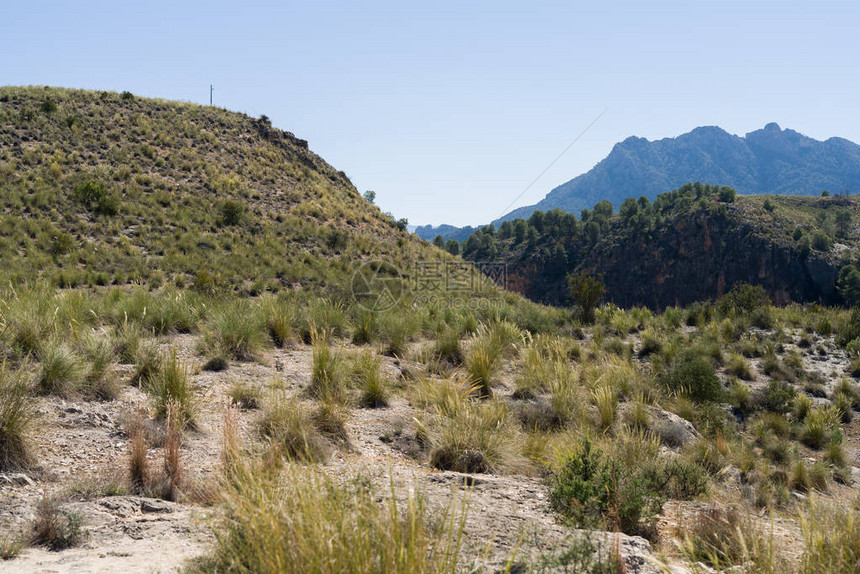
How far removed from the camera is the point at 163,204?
27766 mm

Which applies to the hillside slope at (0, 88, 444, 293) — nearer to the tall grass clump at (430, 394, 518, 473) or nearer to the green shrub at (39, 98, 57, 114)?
the green shrub at (39, 98, 57, 114)

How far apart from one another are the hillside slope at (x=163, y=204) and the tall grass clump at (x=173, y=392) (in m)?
13.0

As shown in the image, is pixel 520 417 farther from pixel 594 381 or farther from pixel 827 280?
pixel 827 280

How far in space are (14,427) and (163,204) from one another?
88.2 ft

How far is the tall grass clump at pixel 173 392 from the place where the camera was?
5332 mm

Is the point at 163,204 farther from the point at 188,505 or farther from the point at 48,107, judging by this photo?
the point at 188,505

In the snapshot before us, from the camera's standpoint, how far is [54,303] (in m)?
8.38

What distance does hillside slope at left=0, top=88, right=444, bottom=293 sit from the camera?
70.4 ft

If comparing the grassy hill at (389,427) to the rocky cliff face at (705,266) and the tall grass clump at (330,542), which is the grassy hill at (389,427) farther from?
the rocky cliff face at (705,266)

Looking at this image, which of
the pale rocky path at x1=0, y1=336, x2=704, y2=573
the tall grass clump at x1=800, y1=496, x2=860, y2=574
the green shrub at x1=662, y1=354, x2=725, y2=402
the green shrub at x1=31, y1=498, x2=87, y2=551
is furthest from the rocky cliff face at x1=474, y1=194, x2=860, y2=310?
the green shrub at x1=31, y1=498, x2=87, y2=551

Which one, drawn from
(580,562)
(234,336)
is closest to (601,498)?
(580,562)

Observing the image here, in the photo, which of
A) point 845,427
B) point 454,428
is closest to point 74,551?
point 454,428

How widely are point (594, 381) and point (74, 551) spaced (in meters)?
7.91

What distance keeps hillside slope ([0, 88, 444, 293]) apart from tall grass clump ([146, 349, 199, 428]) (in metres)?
13.0
